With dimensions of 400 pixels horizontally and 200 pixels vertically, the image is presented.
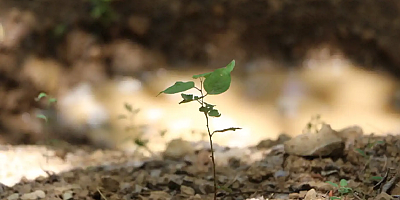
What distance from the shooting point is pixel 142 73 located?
3588 millimetres

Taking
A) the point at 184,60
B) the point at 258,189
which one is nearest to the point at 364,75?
the point at 184,60

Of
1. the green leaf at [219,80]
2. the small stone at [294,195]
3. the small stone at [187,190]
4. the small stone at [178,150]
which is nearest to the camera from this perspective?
Answer: the green leaf at [219,80]

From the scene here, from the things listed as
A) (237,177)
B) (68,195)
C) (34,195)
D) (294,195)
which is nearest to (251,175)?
(237,177)

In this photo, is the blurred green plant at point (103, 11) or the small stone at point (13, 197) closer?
the small stone at point (13, 197)

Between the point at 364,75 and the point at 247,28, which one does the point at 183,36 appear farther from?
the point at 364,75

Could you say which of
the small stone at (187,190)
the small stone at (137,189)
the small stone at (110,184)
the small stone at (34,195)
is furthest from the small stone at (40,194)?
the small stone at (187,190)

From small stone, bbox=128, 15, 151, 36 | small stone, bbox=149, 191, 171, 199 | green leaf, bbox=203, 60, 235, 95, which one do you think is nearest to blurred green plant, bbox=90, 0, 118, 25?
small stone, bbox=128, 15, 151, 36

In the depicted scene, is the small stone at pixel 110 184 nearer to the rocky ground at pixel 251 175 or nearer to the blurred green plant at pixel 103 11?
the rocky ground at pixel 251 175

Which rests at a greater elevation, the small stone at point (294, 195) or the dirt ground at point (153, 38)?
the dirt ground at point (153, 38)

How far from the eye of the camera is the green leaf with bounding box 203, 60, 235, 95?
0.96m

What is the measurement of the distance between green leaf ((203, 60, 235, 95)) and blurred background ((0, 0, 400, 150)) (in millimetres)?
2274

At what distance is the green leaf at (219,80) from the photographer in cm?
96

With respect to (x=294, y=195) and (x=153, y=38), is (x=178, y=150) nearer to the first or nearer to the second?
(x=294, y=195)

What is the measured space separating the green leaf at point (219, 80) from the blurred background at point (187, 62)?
7.46 feet
